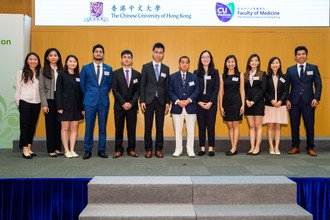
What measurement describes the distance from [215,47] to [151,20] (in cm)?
113

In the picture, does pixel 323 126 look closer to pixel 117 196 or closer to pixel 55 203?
pixel 117 196

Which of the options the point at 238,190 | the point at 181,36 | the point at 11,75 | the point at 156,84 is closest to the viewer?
the point at 238,190

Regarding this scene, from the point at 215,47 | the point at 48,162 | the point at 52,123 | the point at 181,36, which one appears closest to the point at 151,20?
the point at 181,36

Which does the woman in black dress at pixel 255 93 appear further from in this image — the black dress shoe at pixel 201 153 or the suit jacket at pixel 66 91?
the suit jacket at pixel 66 91

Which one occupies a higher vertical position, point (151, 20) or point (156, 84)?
point (151, 20)

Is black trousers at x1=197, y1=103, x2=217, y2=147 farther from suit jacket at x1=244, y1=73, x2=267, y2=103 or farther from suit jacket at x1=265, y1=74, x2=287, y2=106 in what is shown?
suit jacket at x1=265, y1=74, x2=287, y2=106

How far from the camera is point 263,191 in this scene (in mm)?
2637

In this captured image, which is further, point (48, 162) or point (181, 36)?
point (181, 36)

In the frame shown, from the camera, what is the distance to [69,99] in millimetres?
3908

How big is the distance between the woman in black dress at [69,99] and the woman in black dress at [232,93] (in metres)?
1.83

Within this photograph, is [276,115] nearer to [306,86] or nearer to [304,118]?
[304,118]

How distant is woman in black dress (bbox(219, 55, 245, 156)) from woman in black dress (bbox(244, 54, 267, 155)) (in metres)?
0.09

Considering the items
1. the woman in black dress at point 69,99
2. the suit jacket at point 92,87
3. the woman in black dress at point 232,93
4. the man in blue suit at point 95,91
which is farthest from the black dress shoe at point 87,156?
the woman in black dress at point 232,93

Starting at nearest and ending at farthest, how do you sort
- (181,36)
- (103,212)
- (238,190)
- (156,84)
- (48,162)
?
(103,212) < (238,190) < (48,162) < (156,84) < (181,36)
